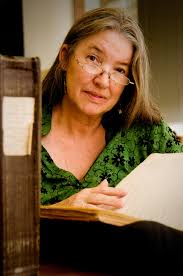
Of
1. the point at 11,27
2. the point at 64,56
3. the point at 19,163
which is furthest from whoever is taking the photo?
the point at 11,27

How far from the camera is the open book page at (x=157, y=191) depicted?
766 millimetres

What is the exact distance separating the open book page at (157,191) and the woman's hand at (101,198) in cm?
2

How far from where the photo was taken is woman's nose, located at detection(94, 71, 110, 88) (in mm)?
1137

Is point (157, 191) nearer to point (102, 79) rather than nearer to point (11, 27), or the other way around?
point (102, 79)

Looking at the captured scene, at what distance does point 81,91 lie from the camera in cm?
117

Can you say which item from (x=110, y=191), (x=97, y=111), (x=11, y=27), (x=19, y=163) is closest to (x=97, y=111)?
(x=97, y=111)

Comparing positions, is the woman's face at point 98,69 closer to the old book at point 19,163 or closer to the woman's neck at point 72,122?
the woman's neck at point 72,122

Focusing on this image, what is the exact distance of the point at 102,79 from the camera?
114 cm

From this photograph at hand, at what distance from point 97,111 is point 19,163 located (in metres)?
0.64

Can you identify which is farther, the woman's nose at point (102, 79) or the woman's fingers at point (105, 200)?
the woman's nose at point (102, 79)

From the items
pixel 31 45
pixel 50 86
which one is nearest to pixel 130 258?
pixel 50 86

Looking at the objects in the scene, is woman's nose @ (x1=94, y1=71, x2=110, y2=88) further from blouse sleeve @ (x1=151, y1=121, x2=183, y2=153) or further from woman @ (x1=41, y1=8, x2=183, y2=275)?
blouse sleeve @ (x1=151, y1=121, x2=183, y2=153)

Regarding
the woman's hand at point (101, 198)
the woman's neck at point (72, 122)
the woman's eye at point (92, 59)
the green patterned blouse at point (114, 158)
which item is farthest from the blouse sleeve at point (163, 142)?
the woman's hand at point (101, 198)

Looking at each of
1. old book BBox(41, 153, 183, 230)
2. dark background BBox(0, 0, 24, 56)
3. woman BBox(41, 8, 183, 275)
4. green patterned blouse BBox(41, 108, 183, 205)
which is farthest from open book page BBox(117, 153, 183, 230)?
dark background BBox(0, 0, 24, 56)
